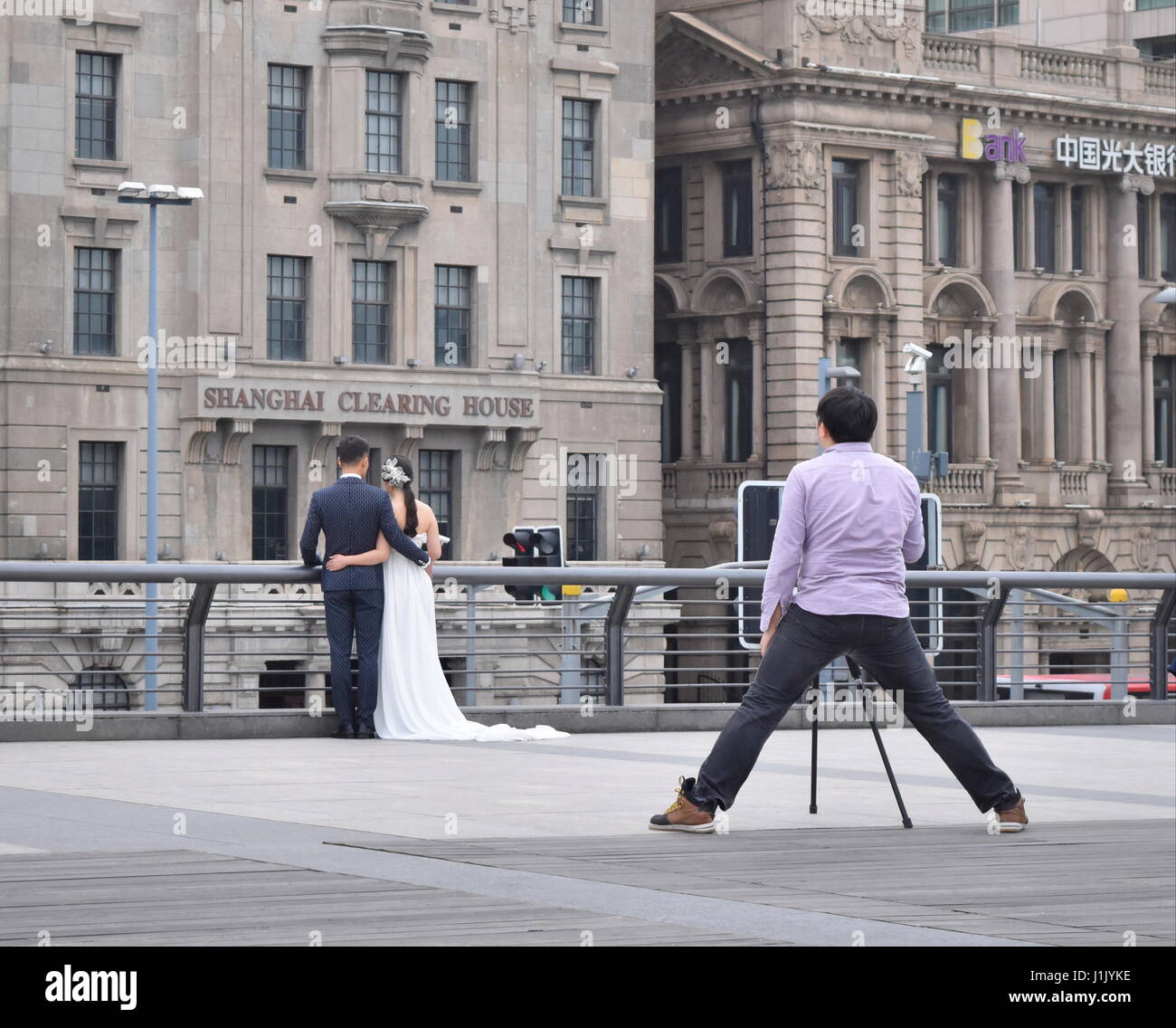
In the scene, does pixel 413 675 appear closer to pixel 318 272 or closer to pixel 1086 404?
pixel 318 272

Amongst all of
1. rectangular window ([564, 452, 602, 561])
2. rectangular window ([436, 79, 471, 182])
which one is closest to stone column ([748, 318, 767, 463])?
rectangular window ([564, 452, 602, 561])

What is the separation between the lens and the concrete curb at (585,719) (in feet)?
54.6

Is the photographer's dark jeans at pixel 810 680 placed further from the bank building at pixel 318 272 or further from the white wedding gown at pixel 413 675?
the bank building at pixel 318 272

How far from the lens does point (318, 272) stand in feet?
181

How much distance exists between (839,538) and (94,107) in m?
43.0

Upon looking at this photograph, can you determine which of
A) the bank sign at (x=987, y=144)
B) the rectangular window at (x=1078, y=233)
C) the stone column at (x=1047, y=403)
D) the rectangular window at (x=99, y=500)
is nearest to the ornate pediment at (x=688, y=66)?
the bank sign at (x=987, y=144)

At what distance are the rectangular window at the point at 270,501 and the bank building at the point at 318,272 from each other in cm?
6

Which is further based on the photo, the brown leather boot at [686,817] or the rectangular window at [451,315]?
the rectangular window at [451,315]

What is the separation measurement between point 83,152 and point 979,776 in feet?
141

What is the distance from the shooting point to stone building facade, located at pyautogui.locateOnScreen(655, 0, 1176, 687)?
200ft

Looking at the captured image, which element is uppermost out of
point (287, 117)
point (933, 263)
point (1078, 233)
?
point (287, 117)

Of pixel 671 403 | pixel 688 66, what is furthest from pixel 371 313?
pixel 688 66

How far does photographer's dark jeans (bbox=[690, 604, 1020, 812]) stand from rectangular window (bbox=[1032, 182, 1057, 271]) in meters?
57.0

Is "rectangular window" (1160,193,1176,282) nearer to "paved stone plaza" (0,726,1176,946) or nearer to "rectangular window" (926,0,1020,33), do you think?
"rectangular window" (926,0,1020,33)
